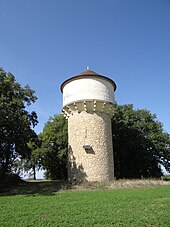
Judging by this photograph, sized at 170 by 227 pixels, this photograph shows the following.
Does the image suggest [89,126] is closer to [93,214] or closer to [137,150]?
[93,214]

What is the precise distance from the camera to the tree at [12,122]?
16.3m

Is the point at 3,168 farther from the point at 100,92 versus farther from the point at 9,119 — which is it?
the point at 100,92

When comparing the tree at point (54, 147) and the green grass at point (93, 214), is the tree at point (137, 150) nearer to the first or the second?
the tree at point (54, 147)

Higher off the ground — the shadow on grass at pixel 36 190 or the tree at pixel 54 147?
the tree at pixel 54 147

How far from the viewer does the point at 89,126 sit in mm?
18219

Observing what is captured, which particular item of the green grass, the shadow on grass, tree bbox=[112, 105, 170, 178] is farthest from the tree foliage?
the green grass

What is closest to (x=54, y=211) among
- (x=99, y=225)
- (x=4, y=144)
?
(x=99, y=225)

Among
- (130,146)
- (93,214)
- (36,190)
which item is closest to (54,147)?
(130,146)

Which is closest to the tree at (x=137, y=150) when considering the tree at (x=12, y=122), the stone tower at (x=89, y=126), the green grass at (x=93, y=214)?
the stone tower at (x=89, y=126)

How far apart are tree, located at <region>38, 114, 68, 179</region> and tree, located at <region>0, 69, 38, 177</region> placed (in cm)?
869

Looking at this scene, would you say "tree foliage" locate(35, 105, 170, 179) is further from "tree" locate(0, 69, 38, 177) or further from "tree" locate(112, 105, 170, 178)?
"tree" locate(0, 69, 38, 177)

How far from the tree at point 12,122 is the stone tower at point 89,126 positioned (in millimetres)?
3716

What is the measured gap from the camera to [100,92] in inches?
741

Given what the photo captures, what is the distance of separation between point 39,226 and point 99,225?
5.56ft
